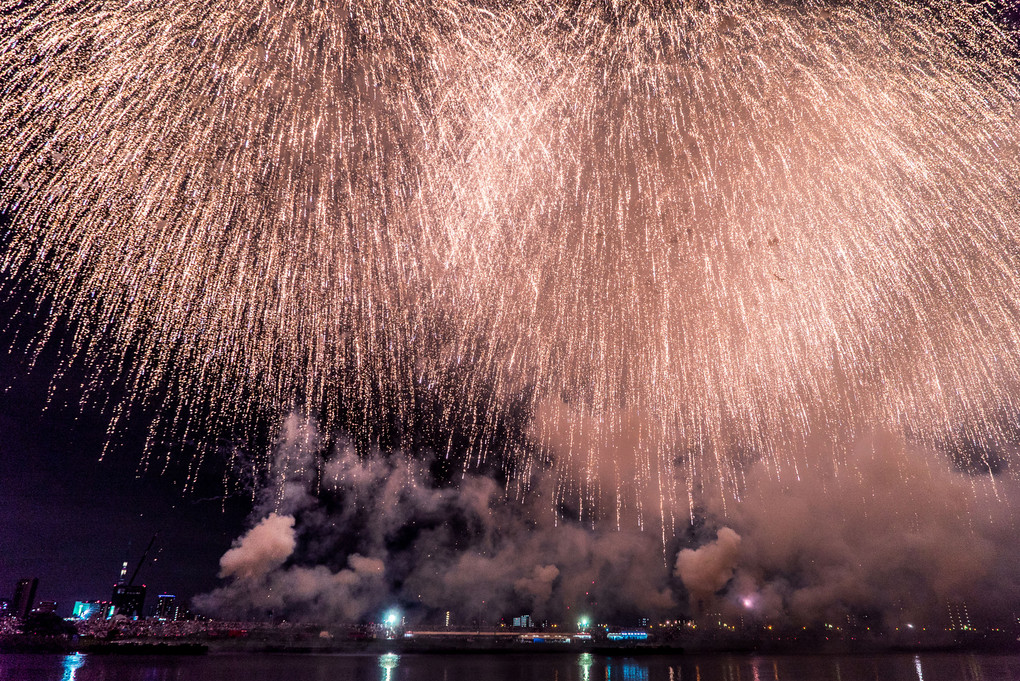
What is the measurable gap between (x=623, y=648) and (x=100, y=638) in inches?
4509

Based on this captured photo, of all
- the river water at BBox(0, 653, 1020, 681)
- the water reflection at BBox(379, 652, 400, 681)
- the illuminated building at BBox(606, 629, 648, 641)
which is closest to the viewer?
Answer: the river water at BBox(0, 653, 1020, 681)

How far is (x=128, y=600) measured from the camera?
187500mm

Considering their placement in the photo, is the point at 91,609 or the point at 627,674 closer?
the point at 627,674

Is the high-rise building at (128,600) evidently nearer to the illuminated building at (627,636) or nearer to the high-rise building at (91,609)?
the high-rise building at (91,609)

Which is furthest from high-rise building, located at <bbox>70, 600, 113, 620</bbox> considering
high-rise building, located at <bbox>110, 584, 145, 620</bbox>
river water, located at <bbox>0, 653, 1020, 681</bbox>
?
river water, located at <bbox>0, 653, 1020, 681</bbox>

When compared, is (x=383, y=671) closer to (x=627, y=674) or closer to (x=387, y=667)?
(x=387, y=667)

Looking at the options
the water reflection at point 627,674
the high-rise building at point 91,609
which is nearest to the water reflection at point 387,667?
the water reflection at point 627,674

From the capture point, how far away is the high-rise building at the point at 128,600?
182m

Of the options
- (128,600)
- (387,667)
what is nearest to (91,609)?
(128,600)

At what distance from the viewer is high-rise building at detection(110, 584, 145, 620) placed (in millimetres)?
181875

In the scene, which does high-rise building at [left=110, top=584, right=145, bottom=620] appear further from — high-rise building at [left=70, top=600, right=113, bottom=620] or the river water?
the river water

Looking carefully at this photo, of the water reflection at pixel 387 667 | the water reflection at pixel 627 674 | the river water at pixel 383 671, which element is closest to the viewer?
the river water at pixel 383 671

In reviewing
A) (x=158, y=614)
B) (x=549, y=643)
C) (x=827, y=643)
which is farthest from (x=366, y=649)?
(x=827, y=643)

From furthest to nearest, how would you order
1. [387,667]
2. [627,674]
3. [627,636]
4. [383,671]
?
[627,636] → [387,667] → [627,674] → [383,671]
